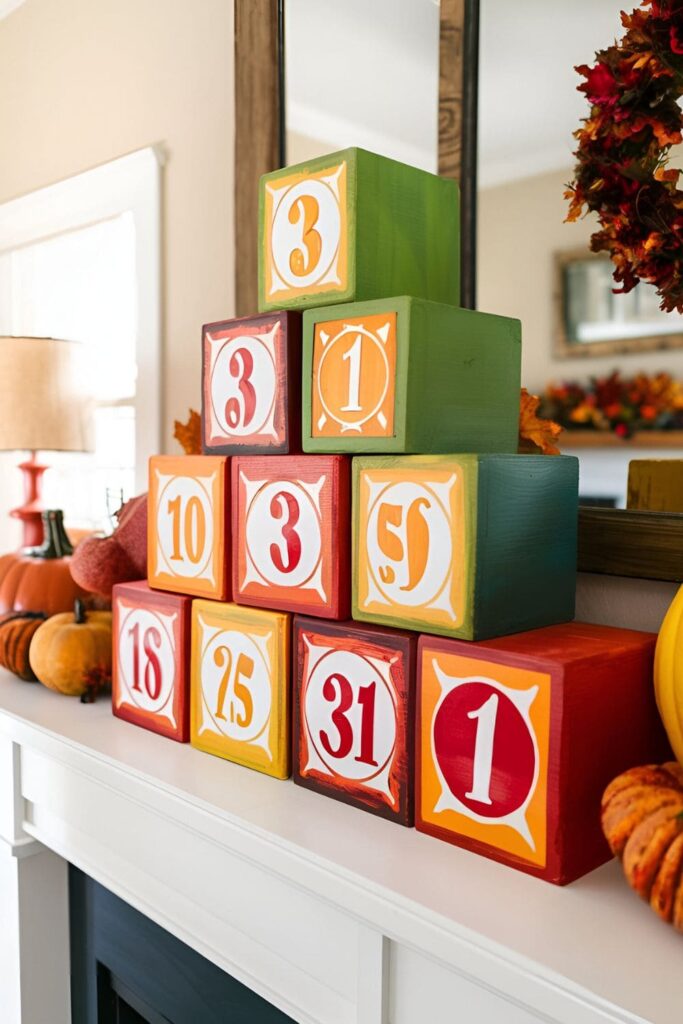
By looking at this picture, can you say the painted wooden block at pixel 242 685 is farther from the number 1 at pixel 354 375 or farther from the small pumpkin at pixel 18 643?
the small pumpkin at pixel 18 643

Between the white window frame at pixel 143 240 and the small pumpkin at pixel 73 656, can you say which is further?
the white window frame at pixel 143 240

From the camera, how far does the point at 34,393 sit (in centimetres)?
175

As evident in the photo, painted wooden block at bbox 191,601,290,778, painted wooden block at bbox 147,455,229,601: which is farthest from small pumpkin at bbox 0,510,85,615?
painted wooden block at bbox 191,601,290,778

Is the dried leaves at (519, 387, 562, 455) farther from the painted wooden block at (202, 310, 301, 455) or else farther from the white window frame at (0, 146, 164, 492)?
the white window frame at (0, 146, 164, 492)

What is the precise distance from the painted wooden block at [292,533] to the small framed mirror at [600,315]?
31cm

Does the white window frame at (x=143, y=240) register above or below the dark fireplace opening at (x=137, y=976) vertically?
above

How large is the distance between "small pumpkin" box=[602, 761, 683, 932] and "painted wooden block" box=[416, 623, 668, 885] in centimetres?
5

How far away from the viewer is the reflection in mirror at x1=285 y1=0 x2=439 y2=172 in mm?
1184

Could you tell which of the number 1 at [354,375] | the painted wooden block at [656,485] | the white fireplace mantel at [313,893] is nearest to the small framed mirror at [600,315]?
the painted wooden block at [656,485]

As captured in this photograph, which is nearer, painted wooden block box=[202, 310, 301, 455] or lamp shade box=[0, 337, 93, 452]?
painted wooden block box=[202, 310, 301, 455]

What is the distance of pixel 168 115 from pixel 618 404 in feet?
4.01

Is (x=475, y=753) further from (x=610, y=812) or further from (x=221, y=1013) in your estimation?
(x=221, y=1013)

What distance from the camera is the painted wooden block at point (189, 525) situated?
3.33 feet

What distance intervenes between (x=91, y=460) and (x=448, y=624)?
1.55 m
